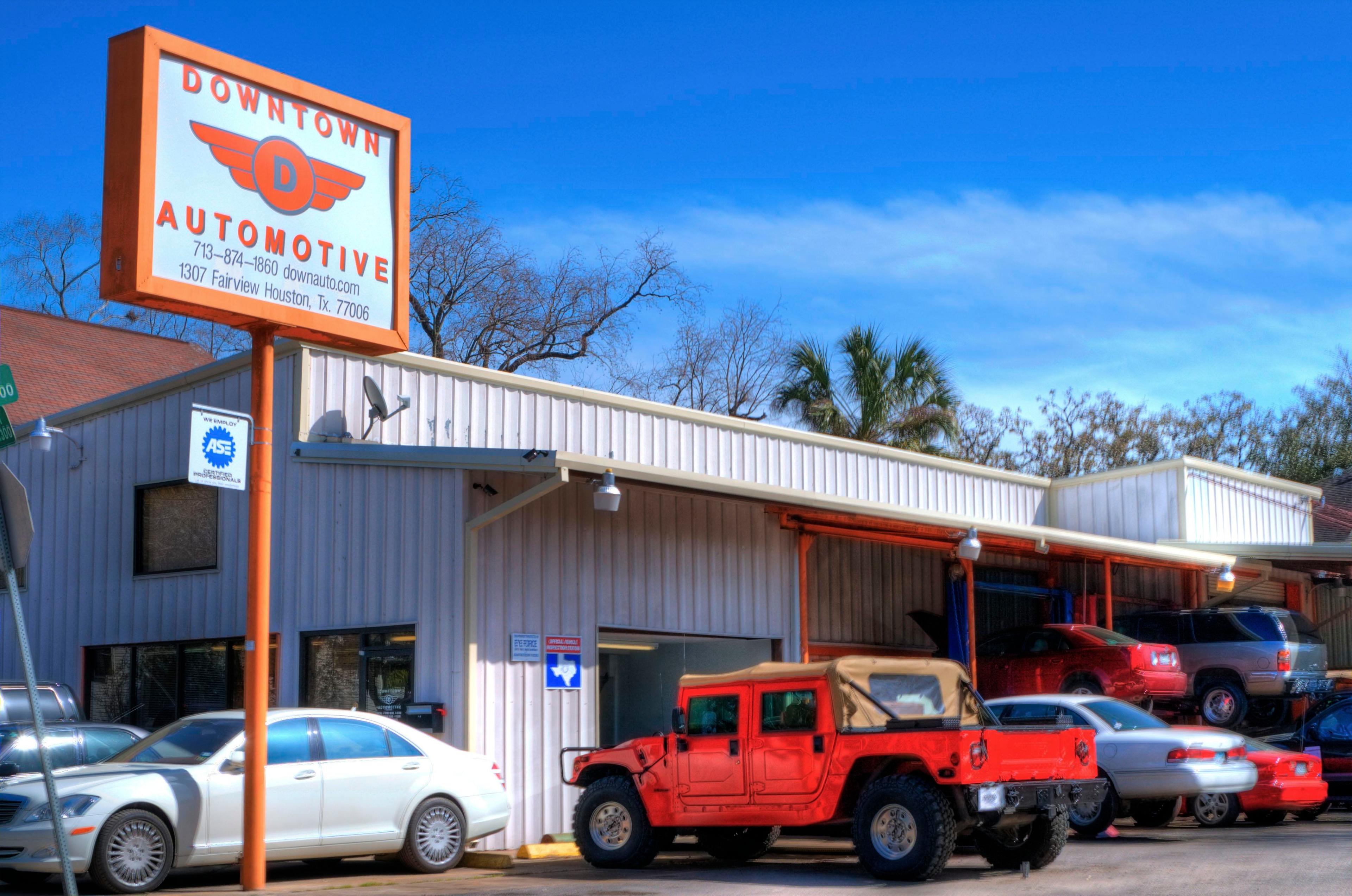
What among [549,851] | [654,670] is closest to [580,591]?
[654,670]

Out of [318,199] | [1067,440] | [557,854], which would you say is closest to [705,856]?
[557,854]

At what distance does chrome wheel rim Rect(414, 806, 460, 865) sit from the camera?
13.5m

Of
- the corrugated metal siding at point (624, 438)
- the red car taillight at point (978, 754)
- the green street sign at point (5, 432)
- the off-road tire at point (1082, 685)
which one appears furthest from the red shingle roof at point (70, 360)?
the red car taillight at point (978, 754)

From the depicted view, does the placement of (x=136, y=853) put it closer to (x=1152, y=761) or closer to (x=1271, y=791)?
(x=1152, y=761)

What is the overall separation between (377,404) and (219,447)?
553cm

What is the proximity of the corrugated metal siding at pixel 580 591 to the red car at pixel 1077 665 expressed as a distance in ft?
13.4

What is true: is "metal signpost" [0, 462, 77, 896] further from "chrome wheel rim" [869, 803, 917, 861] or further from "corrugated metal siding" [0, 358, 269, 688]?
"corrugated metal siding" [0, 358, 269, 688]

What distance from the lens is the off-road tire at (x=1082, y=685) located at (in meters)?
20.5

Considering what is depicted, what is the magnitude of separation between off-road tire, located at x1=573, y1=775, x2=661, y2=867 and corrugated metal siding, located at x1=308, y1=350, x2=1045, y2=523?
4949 mm

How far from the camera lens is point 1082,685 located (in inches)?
820

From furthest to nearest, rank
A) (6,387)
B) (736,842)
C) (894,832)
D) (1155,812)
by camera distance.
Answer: (1155,812) → (736,842) → (894,832) → (6,387)

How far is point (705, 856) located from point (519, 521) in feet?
13.5

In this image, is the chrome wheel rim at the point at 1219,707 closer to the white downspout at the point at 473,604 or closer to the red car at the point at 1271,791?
the red car at the point at 1271,791

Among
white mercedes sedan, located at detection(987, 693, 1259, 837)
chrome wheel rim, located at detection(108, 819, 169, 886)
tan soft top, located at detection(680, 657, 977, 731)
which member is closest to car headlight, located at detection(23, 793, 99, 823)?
chrome wheel rim, located at detection(108, 819, 169, 886)
